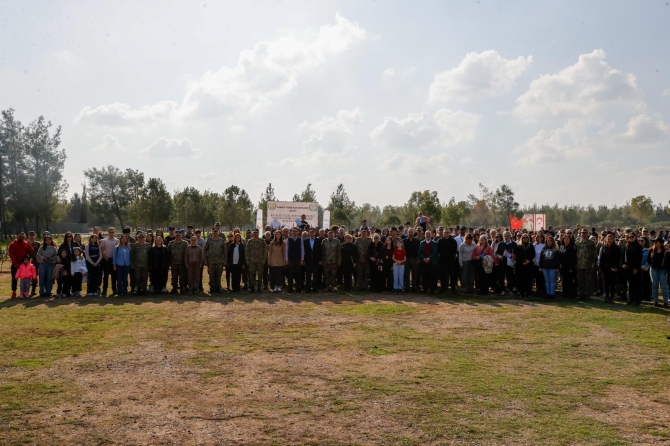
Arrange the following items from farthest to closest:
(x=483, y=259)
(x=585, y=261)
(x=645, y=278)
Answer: (x=483, y=259)
(x=585, y=261)
(x=645, y=278)

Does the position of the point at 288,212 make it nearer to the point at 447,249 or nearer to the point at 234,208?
the point at 447,249

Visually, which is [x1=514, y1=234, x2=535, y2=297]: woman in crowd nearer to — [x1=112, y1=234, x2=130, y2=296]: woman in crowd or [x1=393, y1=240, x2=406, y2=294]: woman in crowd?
[x1=393, y1=240, x2=406, y2=294]: woman in crowd

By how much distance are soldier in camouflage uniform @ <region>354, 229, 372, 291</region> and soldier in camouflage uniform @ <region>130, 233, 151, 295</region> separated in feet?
20.1

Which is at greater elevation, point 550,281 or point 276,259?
point 276,259

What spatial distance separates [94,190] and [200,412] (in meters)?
75.4

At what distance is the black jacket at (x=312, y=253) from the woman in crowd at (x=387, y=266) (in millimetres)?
1922

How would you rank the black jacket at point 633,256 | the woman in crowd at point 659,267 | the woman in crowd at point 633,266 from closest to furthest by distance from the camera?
the woman in crowd at point 659,267
the woman in crowd at point 633,266
the black jacket at point 633,256

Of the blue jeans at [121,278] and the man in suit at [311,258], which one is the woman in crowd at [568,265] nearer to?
the man in suit at [311,258]

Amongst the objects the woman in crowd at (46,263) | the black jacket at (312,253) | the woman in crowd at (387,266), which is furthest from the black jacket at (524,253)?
the woman in crowd at (46,263)

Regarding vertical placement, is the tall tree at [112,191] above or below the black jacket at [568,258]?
above

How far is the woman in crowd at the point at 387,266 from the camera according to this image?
16.1 metres

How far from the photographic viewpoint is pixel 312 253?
16234mm

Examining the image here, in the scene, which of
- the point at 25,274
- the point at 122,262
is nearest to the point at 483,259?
the point at 122,262

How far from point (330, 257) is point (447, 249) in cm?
345
